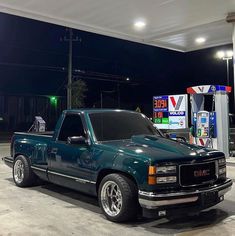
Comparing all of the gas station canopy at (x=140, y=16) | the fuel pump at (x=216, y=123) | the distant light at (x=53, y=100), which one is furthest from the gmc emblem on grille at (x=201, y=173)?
the distant light at (x=53, y=100)

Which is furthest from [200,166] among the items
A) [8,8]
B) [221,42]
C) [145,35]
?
[221,42]

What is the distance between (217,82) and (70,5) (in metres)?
45.7

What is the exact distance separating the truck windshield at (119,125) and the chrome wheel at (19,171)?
2.74 m

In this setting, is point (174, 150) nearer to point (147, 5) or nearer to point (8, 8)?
point (147, 5)

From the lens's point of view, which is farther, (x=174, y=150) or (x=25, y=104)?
(x=25, y=104)

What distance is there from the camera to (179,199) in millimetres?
5320

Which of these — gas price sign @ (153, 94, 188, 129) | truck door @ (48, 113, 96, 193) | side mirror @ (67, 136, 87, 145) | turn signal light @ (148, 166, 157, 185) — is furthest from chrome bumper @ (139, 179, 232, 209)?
gas price sign @ (153, 94, 188, 129)

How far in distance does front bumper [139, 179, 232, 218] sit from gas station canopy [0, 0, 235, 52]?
7866 mm

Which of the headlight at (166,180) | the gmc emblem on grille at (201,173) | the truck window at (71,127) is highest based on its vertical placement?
the truck window at (71,127)

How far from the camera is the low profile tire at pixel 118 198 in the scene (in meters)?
5.60

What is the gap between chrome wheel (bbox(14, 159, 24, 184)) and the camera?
866 cm

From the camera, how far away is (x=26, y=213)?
6.43m

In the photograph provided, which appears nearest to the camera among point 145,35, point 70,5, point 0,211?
point 0,211

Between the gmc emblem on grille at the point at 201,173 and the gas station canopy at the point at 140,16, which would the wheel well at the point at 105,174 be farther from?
the gas station canopy at the point at 140,16
